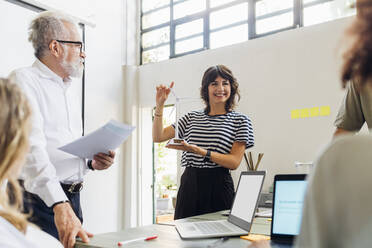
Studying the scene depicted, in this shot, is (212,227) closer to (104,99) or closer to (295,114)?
(295,114)

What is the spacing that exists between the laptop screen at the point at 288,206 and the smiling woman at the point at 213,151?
671 millimetres

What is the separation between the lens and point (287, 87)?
4004 mm

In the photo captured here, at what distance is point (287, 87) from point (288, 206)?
2.92 metres

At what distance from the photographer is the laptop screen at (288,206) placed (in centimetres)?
123

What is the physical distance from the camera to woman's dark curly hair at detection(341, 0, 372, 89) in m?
0.45

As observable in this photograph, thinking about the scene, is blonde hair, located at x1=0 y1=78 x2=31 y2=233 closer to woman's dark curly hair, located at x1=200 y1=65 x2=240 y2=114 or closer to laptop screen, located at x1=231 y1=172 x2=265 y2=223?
laptop screen, located at x1=231 y1=172 x2=265 y2=223

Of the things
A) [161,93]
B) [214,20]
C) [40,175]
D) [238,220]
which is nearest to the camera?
[40,175]

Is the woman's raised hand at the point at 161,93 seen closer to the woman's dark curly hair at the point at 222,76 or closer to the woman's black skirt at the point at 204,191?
the woman's dark curly hair at the point at 222,76

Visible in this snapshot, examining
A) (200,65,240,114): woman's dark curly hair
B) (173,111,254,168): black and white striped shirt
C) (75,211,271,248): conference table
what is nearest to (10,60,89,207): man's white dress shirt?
(75,211,271,248): conference table

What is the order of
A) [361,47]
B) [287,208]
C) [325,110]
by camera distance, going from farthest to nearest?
[325,110], [287,208], [361,47]

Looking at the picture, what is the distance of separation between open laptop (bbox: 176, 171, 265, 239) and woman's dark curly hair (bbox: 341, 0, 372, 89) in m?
0.97

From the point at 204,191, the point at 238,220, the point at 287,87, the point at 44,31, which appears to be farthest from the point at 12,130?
the point at 287,87

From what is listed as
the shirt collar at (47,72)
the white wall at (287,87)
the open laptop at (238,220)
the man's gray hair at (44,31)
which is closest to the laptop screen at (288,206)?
the open laptop at (238,220)

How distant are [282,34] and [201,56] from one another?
1.08 meters
